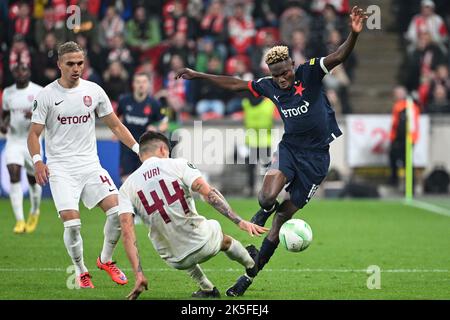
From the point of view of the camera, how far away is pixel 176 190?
9508mm

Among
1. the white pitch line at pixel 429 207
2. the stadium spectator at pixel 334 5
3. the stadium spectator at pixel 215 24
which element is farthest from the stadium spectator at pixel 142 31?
the white pitch line at pixel 429 207

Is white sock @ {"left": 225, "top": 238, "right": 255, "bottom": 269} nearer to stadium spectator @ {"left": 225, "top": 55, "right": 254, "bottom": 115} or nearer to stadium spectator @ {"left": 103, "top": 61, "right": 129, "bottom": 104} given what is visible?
stadium spectator @ {"left": 103, "top": 61, "right": 129, "bottom": 104}

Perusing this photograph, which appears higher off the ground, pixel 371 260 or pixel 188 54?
pixel 188 54

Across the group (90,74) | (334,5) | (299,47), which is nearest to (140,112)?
(90,74)

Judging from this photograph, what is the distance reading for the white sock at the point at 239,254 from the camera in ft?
33.2

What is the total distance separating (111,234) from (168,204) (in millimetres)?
2010

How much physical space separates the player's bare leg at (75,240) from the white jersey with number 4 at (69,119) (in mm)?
509

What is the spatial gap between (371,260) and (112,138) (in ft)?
34.2

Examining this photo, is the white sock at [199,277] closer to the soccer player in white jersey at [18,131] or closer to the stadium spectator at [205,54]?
the soccer player in white jersey at [18,131]

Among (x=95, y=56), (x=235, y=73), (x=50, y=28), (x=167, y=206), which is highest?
(x=50, y=28)

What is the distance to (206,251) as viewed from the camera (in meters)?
9.76

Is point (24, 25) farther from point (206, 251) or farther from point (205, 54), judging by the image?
point (206, 251)
